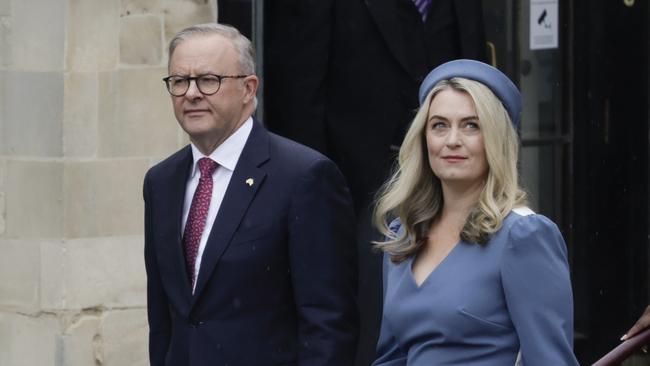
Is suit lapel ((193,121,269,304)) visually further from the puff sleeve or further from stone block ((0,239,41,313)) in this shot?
stone block ((0,239,41,313))

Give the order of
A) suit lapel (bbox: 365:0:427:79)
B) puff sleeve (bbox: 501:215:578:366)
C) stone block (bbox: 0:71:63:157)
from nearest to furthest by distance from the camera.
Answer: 1. puff sleeve (bbox: 501:215:578:366)
2. suit lapel (bbox: 365:0:427:79)
3. stone block (bbox: 0:71:63:157)

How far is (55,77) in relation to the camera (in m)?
7.16

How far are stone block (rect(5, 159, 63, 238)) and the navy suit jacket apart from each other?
2150 millimetres

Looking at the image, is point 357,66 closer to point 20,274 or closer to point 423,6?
point 423,6

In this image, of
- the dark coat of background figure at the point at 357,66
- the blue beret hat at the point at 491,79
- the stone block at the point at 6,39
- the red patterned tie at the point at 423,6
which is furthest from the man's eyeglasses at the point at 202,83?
the stone block at the point at 6,39

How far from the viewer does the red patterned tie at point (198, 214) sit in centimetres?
505

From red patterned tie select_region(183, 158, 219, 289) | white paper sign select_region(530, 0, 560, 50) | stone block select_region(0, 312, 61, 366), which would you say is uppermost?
white paper sign select_region(530, 0, 560, 50)

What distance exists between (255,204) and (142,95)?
223 centimetres

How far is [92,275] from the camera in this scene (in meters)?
7.12

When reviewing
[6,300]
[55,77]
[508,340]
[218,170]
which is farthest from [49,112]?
[508,340]

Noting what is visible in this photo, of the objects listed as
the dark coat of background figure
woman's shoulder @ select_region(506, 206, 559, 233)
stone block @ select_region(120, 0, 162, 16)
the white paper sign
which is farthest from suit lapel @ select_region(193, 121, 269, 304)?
the white paper sign

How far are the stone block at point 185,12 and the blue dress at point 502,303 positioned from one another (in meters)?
2.97

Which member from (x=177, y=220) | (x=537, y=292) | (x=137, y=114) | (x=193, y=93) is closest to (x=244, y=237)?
(x=177, y=220)

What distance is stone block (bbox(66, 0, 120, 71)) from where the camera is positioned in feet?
23.4
